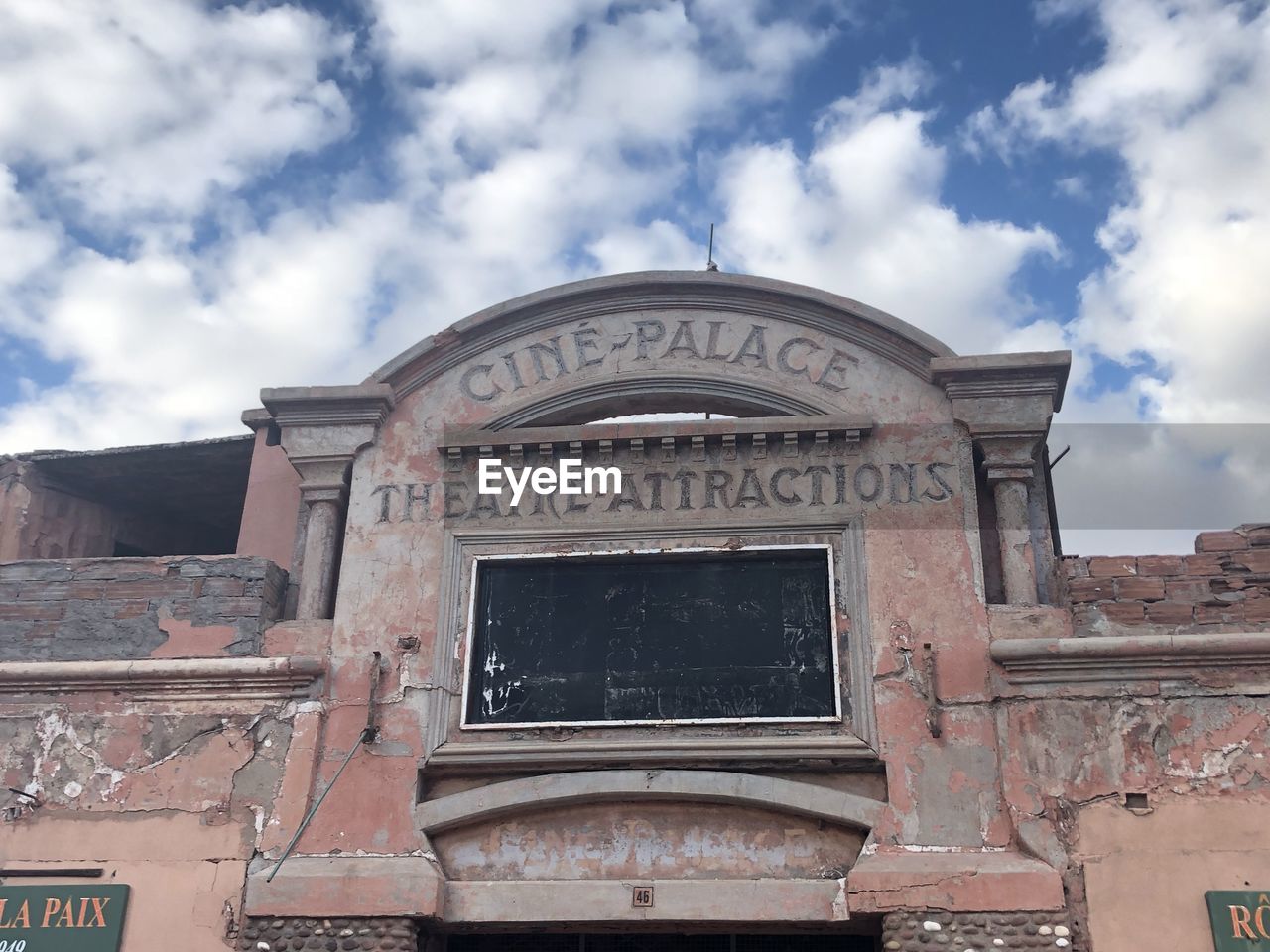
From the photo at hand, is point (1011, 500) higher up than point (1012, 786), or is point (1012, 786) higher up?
point (1011, 500)

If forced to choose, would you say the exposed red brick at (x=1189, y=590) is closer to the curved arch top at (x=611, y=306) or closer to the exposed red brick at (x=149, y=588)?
the curved arch top at (x=611, y=306)

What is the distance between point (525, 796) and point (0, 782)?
4.12 m

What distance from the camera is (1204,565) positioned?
9.41 metres

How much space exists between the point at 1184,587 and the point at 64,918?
8479 mm

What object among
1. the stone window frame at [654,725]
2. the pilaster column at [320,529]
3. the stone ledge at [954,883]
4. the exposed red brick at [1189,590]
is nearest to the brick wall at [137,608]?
the pilaster column at [320,529]

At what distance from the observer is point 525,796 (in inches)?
367

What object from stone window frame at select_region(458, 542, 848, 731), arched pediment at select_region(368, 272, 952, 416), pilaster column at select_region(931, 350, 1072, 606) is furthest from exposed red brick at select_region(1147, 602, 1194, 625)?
arched pediment at select_region(368, 272, 952, 416)

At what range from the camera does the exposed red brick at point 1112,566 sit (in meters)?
9.44

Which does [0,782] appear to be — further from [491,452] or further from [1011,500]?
[1011,500]

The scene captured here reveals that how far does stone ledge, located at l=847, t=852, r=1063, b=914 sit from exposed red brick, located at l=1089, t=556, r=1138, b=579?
2.17 meters

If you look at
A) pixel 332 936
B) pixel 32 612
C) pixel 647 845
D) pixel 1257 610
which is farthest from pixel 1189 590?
pixel 32 612

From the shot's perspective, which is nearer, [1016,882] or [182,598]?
[1016,882]

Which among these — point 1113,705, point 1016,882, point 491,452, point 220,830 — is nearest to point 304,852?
point 220,830

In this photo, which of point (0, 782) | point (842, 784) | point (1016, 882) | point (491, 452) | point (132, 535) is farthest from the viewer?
point (132, 535)
